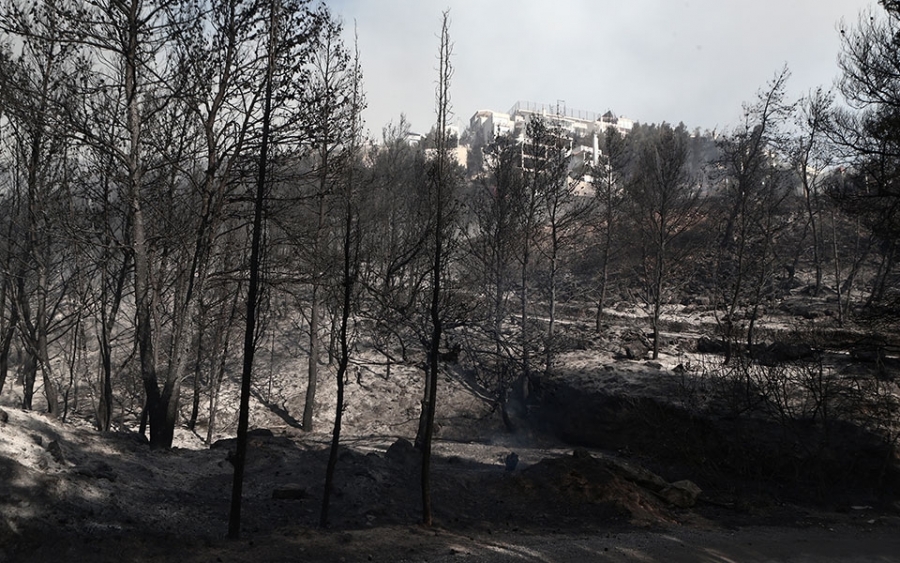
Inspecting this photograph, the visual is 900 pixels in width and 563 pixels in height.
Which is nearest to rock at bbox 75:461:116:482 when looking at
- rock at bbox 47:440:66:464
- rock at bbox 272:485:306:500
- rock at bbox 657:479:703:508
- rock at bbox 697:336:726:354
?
rock at bbox 47:440:66:464

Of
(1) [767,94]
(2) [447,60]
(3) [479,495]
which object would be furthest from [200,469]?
(1) [767,94]

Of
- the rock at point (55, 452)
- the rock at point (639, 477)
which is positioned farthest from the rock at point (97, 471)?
the rock at point (639, 477)

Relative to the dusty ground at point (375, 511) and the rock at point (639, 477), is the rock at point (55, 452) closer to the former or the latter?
the dusty ground at point (375, 511)

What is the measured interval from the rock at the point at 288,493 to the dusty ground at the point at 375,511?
33 millimetres

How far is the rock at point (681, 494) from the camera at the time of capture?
12555 mm

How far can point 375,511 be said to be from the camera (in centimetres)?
1029

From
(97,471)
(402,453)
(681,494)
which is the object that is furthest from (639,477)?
(97,471)

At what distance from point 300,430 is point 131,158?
11.1 meters

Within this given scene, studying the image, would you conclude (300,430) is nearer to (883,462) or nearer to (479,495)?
(479,495)

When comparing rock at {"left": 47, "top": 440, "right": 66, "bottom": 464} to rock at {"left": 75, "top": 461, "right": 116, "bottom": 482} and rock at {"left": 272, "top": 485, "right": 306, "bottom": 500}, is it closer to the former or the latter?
rock at {"left": 75, "top": 461, "right": 116, "bottom": 482}

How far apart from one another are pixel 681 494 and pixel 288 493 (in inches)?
309

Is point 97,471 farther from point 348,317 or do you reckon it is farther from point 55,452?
point 348,317

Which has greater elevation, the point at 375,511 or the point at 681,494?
the point at 375,511

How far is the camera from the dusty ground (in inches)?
295
